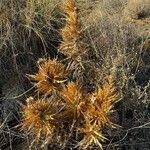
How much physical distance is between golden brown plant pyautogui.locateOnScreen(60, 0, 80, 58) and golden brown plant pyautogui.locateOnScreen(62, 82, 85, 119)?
21.5 inches

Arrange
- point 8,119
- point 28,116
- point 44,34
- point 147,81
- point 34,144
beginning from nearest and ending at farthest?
point 28,116, point 34,144, point 8,119, point 147,81, point 44,34

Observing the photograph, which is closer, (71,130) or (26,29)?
(71,130)

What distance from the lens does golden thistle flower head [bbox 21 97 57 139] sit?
2803 millimetres

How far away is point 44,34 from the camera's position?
393 cm

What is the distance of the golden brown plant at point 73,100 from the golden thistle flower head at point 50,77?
0.37 ft

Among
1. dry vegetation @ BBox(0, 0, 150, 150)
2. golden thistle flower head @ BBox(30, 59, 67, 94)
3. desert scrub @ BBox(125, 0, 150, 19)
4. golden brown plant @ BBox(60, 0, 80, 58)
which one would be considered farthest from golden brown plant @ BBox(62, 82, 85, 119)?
desert scrub @ BBox(125, 0, 150, 19)

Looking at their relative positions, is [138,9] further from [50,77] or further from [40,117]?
[40,117]

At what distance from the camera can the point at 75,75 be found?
3410 millimetres

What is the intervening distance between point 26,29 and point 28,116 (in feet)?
3.85

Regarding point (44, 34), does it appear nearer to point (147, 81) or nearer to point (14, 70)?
point (14, 70)

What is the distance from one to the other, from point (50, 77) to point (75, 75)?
0.41m

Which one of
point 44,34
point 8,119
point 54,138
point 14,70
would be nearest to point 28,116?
point 54,138

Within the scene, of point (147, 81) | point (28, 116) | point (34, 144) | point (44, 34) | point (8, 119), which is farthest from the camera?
point (44, 34)

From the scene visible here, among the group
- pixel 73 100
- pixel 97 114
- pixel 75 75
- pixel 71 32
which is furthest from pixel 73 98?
pixel 71 32
